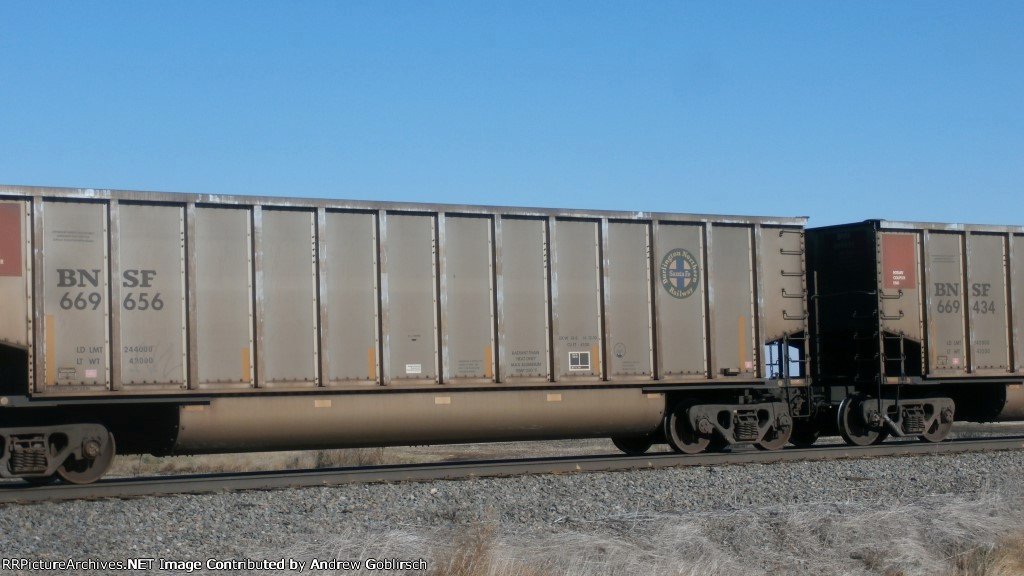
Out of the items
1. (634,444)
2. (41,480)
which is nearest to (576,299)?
(634,444)

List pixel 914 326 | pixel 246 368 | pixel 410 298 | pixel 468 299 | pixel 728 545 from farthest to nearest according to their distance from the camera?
pixel 914 326
pixel 468 299
pixel 410 298
pixel 246 368
pixel 728 545

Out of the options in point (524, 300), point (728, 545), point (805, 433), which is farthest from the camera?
point (805, 433)

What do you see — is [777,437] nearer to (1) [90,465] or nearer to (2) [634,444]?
(2) [634,444]

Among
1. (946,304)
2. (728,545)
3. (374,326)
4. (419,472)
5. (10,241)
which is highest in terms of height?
(10,241)

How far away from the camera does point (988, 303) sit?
17.4 m

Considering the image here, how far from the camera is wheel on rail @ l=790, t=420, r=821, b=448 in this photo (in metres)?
17.2

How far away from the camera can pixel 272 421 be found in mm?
12781

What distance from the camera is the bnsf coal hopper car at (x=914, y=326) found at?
1656cm

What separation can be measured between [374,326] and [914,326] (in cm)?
910

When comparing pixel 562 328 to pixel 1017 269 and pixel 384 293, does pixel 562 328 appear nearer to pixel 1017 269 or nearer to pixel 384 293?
pixel 384 293

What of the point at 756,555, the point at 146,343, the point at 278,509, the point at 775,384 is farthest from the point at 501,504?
the point at 775,384

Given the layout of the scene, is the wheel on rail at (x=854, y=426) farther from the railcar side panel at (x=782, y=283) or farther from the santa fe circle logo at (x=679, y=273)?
the santa fe circle logo at (x=679, y=273)

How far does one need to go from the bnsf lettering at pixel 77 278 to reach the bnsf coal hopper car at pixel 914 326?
10.8m

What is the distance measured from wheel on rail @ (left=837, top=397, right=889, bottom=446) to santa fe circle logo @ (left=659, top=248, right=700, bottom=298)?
3476 millimetres
